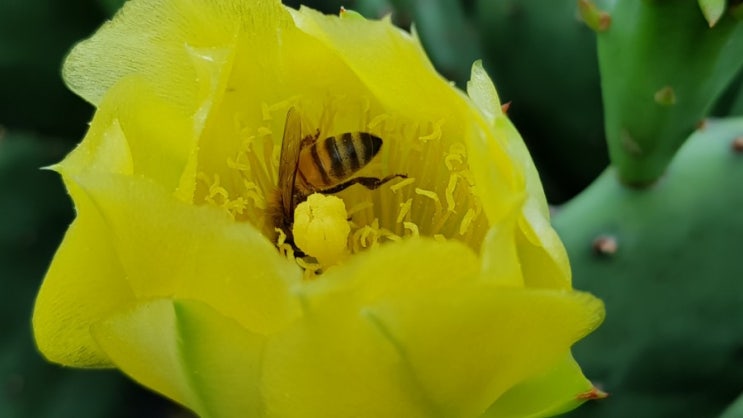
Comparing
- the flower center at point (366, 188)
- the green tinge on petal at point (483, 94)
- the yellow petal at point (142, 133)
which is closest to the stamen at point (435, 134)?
the flower center at point (366, 188)

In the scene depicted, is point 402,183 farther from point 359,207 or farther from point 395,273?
point 395,273

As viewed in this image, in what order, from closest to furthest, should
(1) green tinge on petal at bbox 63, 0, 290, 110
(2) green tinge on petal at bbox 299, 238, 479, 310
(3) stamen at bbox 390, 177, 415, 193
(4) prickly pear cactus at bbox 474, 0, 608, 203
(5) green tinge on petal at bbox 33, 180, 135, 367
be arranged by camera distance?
(2) green tinge on petal at bbox 299, 238, 479, 310, (5) green tinge on petal at bbox 33, 180, 135, 367, (1) green tinge on petal at bbox 63, 0, 290, 110, (3) stamen at bbox 390, 177, 415, 193, (4) prickly pear cactus at bbox 474, 0, 608, 203

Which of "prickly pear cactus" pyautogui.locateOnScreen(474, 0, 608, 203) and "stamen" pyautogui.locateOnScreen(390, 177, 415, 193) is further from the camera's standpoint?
"prickly pear cactus" pyautogui.locateOnScreen(474, 0, 608, 203)

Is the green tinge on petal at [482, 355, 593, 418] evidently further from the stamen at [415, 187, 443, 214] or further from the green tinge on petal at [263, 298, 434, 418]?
the stamen at [415, 187, 443, 214]

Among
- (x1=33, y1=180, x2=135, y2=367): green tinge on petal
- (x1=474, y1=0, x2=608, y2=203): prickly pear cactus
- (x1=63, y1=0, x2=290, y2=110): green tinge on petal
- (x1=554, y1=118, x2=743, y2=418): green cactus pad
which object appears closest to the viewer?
(x1=33, y1=180, x2=135, y2=367): green tinge on petal

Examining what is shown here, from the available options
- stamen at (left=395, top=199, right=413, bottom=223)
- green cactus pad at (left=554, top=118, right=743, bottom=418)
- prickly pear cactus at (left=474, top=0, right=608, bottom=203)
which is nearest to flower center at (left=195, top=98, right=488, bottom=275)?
stamen at (left=395, top=199, right=413, bottom=223)

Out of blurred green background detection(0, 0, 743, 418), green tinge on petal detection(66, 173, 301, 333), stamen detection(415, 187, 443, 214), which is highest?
green tinge on petal detection(66, 173, 301, 333)

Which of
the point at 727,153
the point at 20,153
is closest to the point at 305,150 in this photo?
the point at 727,153
